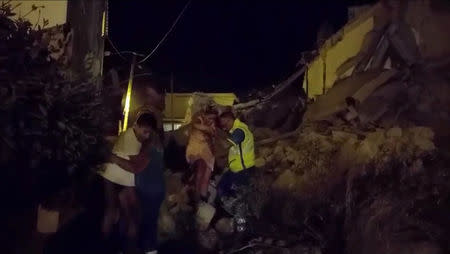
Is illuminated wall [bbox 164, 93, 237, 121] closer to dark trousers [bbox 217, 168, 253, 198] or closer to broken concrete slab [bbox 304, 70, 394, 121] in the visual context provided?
broken concrete slab [bbox 304, 70, 394, 121]

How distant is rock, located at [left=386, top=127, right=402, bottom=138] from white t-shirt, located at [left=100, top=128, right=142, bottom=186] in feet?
15.6

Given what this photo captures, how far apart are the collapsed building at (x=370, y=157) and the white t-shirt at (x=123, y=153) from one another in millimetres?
1337

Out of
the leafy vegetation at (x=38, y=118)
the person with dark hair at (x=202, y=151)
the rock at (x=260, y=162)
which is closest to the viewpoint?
the leafy vegetation at (x=38, y=118)

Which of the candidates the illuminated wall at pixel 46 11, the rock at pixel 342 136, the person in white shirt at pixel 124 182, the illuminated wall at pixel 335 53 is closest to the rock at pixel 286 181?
the rock at pixel 342 136

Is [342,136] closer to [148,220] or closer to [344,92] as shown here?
[344,92]

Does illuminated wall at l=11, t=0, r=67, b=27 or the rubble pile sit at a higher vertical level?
illuminated wall at l=11, t=0, r=67, b=27

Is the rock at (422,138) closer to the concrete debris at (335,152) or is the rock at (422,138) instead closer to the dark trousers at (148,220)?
the concrete debris at (335,152)

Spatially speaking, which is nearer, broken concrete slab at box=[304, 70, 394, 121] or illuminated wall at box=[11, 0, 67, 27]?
illuminated wall at box=[11, 0, 67, 27]

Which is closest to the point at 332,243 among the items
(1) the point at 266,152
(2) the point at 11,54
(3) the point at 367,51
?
(1) the point at 266,152

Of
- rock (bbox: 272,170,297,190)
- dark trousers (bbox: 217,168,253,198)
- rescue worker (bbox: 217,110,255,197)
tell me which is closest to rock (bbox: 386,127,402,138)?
rock (bbox: 272,170,297,190)

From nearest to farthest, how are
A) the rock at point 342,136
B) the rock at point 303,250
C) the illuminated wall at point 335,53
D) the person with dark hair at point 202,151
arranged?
the rock at point 303,250, the person with dark hair at point 202,151, the rock at point 342,136, the illuminated wall at point 335,53

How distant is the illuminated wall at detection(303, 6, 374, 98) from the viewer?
17.8 m

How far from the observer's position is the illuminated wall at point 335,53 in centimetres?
1783

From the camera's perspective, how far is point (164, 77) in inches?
820
